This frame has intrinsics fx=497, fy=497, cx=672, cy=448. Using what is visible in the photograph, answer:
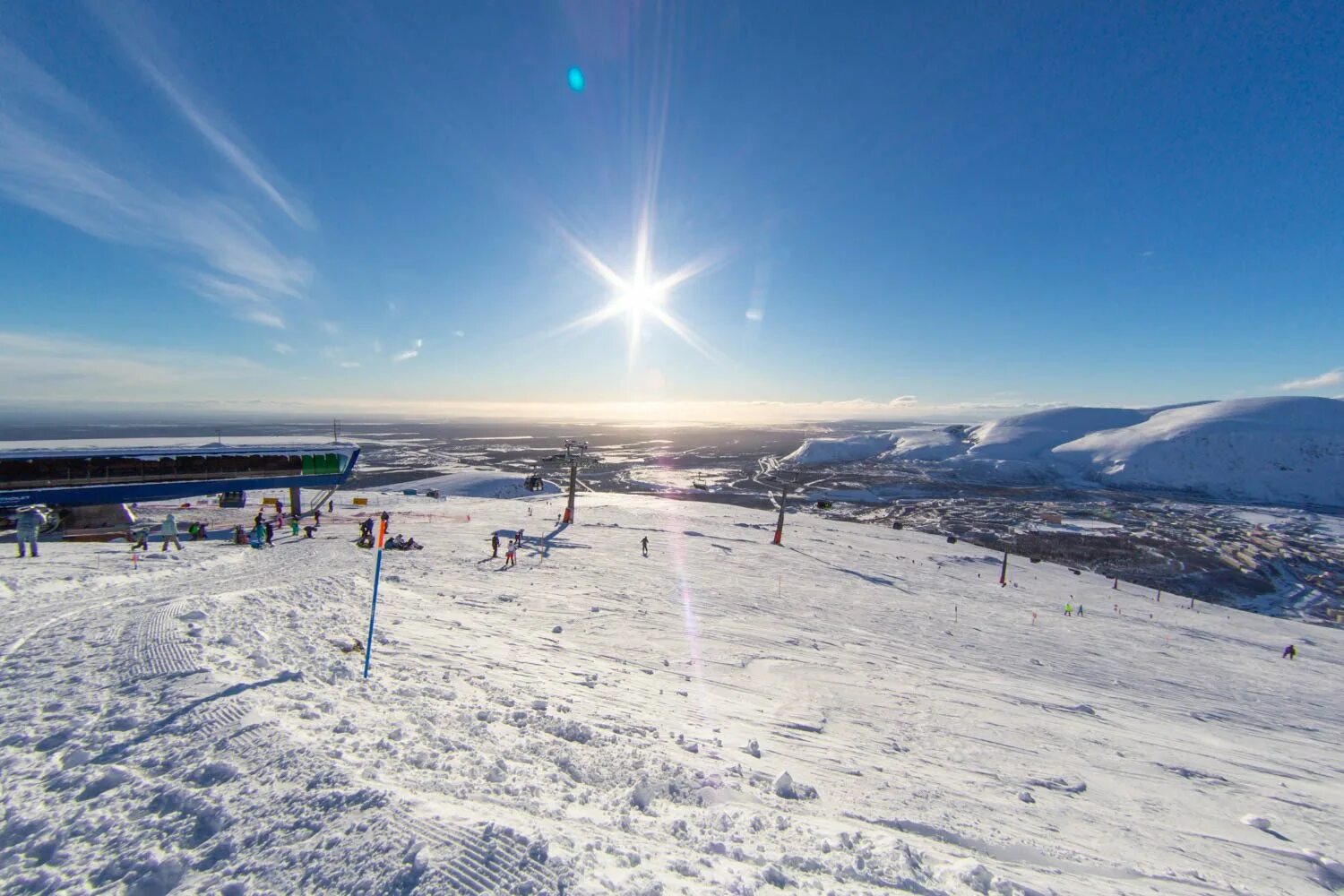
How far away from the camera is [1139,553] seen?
169 ft

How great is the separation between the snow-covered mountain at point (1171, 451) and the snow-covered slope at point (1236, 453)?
0.65 feet

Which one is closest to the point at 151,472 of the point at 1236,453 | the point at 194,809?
the point at 194,809

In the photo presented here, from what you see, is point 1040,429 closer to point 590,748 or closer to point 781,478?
point 781,478

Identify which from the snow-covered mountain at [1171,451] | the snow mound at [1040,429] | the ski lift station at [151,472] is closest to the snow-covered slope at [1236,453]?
the snow-covered mountain at [1171,451]

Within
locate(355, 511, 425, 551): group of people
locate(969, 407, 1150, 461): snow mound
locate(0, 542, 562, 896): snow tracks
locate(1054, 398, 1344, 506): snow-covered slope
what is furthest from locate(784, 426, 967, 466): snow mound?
locate(0, 542, 562, 896): snow tracks

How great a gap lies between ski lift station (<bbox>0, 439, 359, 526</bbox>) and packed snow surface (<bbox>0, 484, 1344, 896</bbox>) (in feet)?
52.3

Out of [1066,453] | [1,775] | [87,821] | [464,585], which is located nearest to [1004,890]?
[87,821]

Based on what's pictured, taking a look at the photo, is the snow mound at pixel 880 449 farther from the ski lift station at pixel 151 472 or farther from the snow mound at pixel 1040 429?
the ski lift station at pixel 151 472

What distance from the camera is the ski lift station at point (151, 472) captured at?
28.1 metres

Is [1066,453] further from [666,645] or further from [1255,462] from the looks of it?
[666,645]

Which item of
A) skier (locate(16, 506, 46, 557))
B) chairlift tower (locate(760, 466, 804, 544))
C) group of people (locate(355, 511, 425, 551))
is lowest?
chairlift tower (locate(760, 466, 804, 544))

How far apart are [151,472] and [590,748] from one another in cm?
4173

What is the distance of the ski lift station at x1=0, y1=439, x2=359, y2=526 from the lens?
2806 centimetres

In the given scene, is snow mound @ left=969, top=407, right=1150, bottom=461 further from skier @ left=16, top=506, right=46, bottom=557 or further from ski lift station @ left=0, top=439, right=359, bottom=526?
skier @ left=16, top=506, right=46, bottom=557
